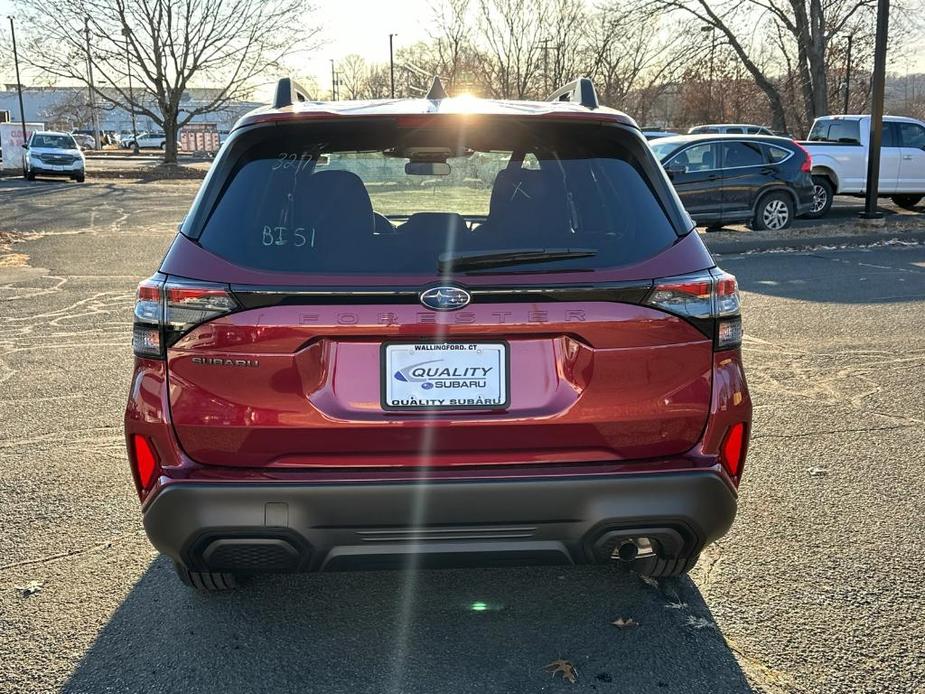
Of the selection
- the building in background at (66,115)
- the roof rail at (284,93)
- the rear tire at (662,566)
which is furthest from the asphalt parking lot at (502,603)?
the building in background at (66,115)

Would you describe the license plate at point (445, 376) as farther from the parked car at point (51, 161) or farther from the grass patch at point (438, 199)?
the parked car at point (51, 161)

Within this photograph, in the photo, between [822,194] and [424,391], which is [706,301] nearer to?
[424,391]

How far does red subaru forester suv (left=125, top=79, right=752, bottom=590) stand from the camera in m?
2.40

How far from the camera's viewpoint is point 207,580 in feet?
9.87

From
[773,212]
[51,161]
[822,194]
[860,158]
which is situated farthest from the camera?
[51,161]

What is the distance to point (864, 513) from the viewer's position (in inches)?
152

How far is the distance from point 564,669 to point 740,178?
13.5 metres

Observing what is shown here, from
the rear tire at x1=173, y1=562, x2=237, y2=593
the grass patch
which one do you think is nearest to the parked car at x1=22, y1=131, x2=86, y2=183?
the grass patch

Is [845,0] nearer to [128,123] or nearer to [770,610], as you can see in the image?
[770,610]

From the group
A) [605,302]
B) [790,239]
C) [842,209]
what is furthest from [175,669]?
[842,209]

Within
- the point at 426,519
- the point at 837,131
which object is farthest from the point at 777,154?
the point at 426,519

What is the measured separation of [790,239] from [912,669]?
497 inches

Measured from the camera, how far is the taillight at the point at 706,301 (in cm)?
248

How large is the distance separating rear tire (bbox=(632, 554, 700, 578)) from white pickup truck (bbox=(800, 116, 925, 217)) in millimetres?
16576
